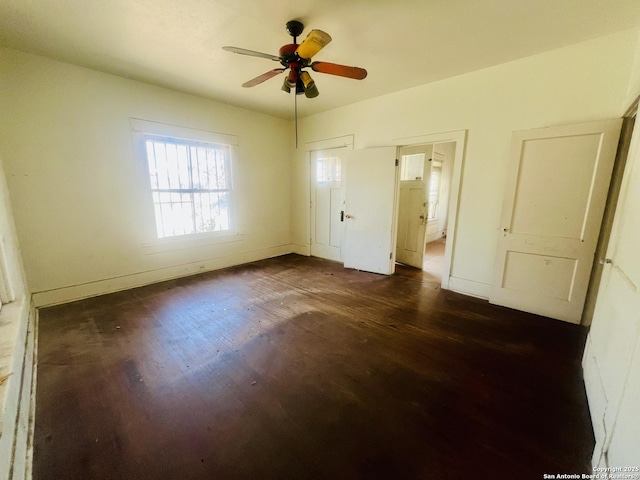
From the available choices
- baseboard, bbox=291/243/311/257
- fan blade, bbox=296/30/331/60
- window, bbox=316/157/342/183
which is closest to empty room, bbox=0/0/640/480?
fan blade, bbox=296/30/331/60

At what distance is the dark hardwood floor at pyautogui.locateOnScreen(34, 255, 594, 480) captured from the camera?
122 centimetres

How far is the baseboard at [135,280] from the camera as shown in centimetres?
284

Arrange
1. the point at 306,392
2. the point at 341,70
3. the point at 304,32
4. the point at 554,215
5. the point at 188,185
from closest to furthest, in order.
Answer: the point at 306,392 → the point at 341,70 → the point at 304,32 → the point at 554,215 → the point at 188,185

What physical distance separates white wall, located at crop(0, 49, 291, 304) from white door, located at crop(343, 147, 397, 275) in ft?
7.79

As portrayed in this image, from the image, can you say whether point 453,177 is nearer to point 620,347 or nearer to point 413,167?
point 413,167

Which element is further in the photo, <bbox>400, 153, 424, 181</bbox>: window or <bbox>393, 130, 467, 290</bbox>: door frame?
<bbox>400, 153, 424, 181</bbox>: window

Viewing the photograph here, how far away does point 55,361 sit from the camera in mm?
1917

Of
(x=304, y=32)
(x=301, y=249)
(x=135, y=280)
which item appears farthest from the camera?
(x=301, y=249)

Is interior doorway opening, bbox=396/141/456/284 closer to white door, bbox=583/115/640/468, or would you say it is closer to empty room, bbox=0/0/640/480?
empty room, bbox=0/0/640/480

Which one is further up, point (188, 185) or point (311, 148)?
point (311, 148)

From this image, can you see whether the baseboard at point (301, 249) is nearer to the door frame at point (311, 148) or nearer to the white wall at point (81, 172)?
the door frame at point (311, 148)

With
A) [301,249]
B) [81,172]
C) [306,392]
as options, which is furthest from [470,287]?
[81,172]

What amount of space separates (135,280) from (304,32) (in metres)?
3.64

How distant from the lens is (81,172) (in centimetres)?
287
